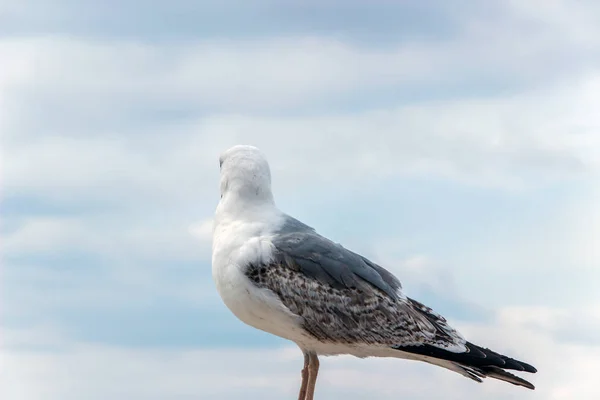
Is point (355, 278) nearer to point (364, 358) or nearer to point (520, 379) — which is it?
point (364, 358)

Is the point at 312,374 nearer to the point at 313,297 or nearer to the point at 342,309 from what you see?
the point at 342,309

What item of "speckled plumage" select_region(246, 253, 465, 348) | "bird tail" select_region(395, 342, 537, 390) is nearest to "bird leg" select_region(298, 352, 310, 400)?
"speckled plumage" select_region(246, 253, 465, 348)

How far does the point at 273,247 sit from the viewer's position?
20516 millimetres

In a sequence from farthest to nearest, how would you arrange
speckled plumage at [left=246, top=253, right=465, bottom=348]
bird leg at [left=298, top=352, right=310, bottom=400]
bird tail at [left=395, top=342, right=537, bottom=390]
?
bird leg at [left=298, top=352, right=310, bottom=400]
bird tail at [left=395, top=342, right=537, bottom=390]
speckled plumage at [left=246, top=253, right=465, bottom=348]

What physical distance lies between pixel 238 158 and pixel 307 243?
1.90 m

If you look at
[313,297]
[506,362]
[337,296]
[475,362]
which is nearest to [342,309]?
[337,296]

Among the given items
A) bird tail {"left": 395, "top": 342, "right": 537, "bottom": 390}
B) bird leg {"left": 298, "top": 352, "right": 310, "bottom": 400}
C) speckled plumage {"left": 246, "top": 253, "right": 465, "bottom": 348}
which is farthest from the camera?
bird leg {"left": 298, "top": 352, "right": 310, "bottom": 400}

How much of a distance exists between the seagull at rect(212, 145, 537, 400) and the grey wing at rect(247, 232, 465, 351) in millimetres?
15

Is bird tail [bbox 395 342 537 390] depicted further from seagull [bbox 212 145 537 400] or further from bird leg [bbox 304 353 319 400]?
bird leg [bbox 304 353 319 400]

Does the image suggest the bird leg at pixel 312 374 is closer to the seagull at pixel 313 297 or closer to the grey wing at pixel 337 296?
the seagull at pixel 313 297

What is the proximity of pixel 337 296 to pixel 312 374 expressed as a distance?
1369 mm

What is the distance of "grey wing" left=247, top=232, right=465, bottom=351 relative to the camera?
20.4 metres

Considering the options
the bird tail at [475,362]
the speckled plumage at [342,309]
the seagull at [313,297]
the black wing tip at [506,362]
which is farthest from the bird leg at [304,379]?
the black wing tip at [506,362]

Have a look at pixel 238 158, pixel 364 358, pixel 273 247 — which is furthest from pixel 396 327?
pixel 238 158
